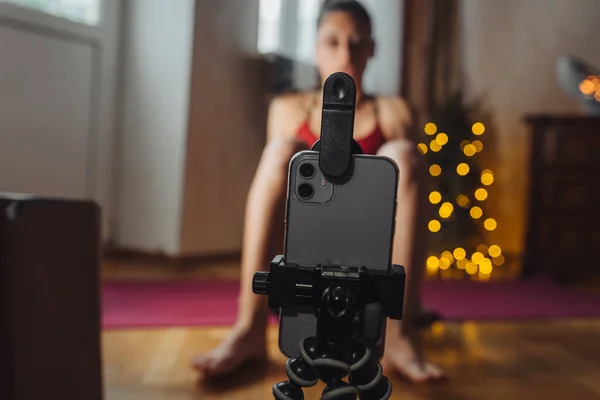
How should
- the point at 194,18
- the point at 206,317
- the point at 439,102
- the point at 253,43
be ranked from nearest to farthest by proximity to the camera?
the point at 206,317 → the point at 253,43 → the point at 194,18 → the point at 439,102

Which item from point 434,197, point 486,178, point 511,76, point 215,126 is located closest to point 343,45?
point 434,197

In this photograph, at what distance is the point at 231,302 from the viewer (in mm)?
1414

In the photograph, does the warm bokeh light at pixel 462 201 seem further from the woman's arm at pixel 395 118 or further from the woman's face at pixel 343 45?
the woman's face at pixel 343 45

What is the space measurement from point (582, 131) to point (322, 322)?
1929 mm

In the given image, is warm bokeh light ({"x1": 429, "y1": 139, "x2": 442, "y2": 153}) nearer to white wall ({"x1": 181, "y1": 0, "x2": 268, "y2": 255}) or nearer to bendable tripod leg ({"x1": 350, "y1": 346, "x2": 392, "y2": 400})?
white wall ({"x1": 181, "y1": 0, "x2": 268, "y2": 255})

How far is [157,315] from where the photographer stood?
1.25 m

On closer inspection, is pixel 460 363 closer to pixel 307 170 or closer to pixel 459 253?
pixel 307 170

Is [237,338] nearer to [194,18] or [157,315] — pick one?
[157,315]

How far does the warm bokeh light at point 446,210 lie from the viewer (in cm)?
210

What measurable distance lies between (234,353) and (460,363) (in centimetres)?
40

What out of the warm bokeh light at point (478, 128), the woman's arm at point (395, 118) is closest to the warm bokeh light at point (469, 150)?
the warm bokeh light at point (478, 128)

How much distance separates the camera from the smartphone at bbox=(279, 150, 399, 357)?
0.27 metres

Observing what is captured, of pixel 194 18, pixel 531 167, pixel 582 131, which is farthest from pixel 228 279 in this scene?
pixel 582 131

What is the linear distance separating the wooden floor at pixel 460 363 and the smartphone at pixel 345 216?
29 cm
